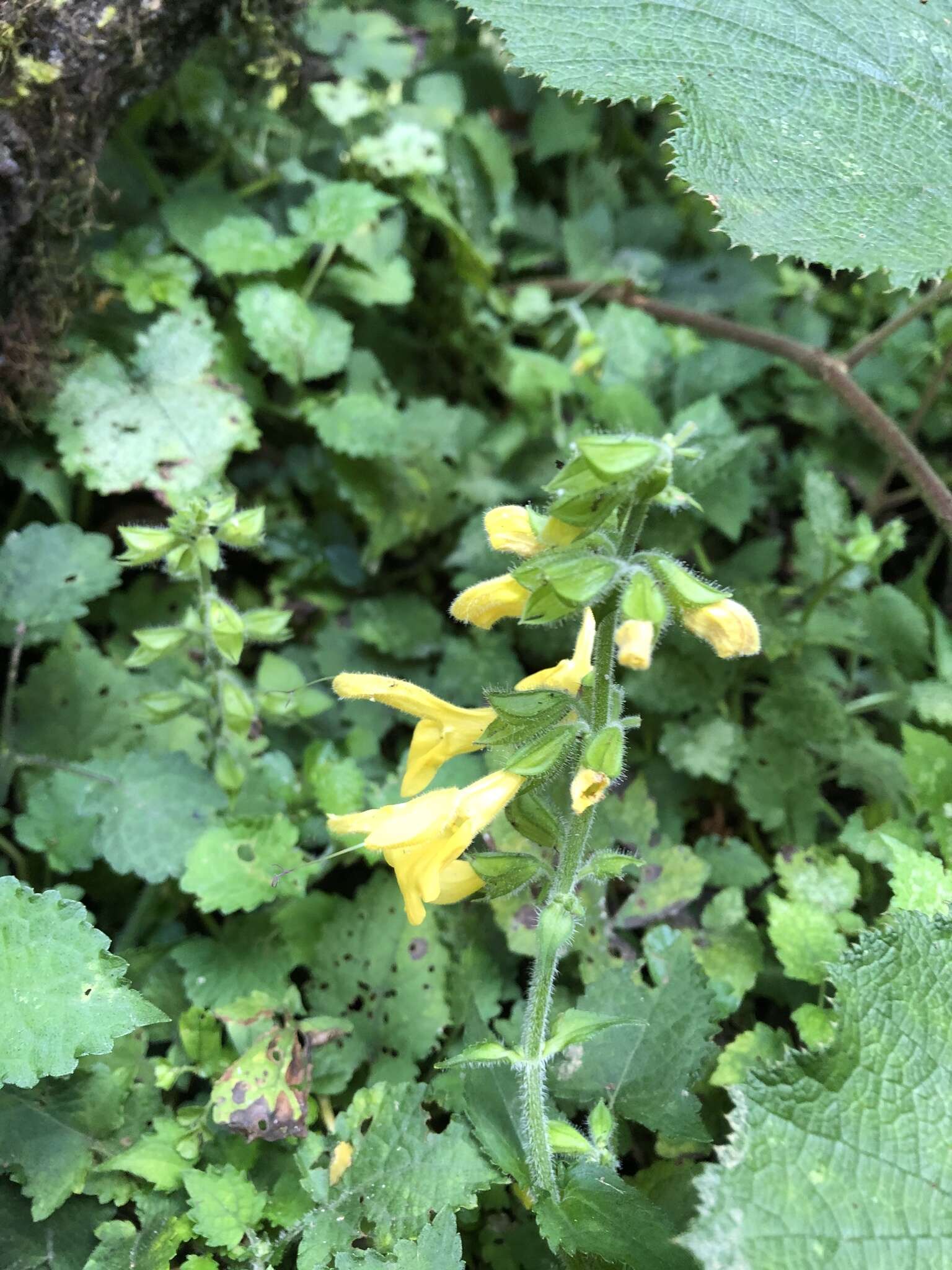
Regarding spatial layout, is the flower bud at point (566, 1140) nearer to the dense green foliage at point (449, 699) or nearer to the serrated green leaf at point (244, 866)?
the dense green foliage at point (449, 699)

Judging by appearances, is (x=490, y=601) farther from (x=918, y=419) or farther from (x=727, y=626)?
(x=918, y=419)

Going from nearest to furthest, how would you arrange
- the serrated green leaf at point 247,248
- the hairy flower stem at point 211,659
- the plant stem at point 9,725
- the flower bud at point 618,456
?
the flower bud at point 618,456
the hairy flower stem at point 211,659
the plant stem at point 9,725
the serrated green leaf at point 247,248

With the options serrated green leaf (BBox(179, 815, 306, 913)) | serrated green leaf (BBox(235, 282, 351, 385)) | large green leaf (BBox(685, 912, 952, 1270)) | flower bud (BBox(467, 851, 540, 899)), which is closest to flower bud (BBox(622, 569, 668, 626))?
flower bud (BBox(467, 851, 540, 899))

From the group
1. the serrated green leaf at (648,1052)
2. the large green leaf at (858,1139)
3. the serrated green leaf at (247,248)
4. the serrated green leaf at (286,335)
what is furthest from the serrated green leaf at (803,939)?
the serrated green leaf at (247,248)

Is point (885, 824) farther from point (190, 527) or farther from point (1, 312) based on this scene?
point (1, 312)

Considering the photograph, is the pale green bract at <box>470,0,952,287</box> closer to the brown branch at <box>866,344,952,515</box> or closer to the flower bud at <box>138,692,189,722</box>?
the brown branch at <box>866,344,952,515</box>

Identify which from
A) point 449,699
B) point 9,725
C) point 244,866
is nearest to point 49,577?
point 9,725
